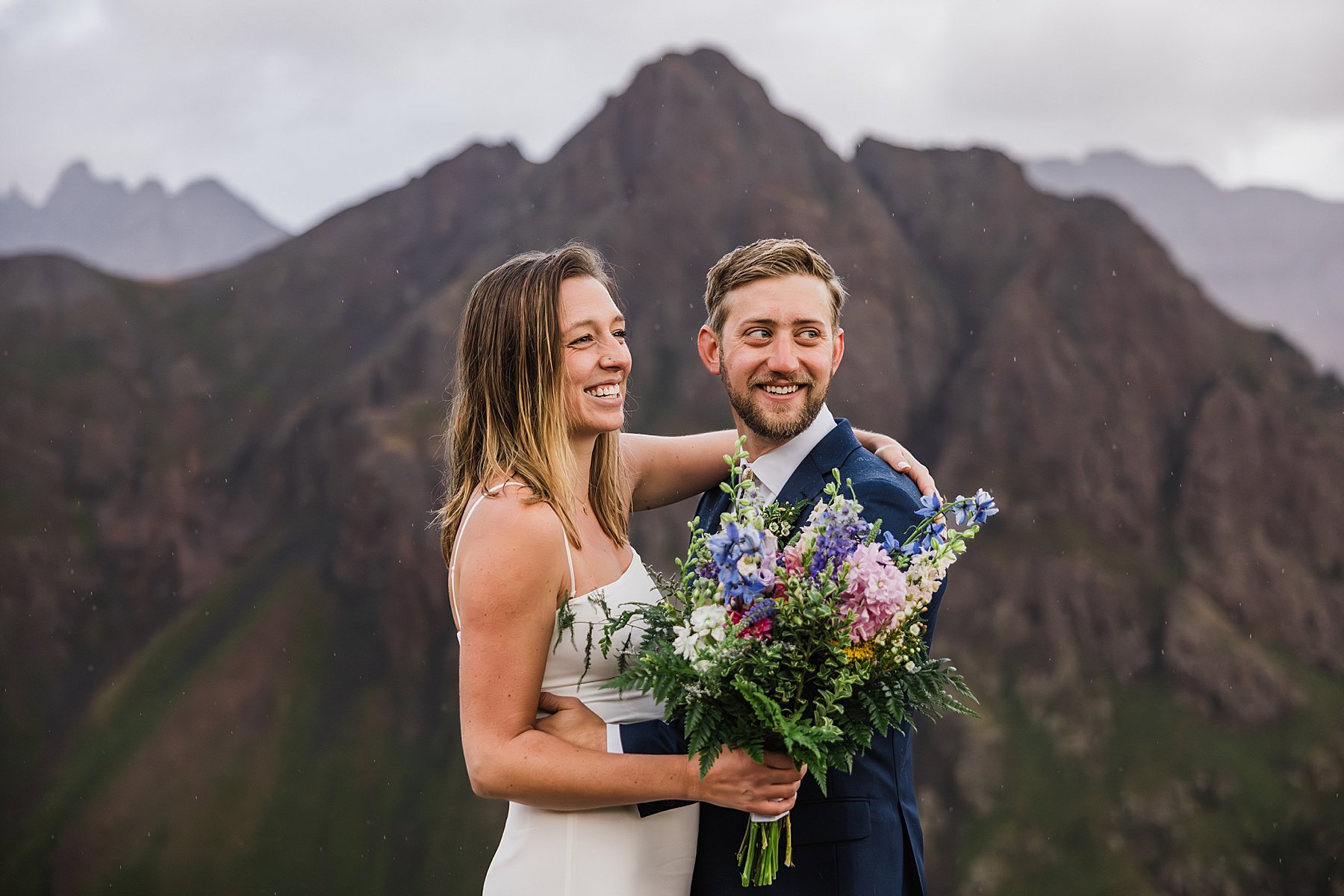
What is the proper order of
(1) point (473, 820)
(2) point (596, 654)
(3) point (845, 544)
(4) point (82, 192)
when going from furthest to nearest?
(4) point (82, 192)
(1) point (473, 820)
(2) point (596, 654)
(3) point (845, 544)

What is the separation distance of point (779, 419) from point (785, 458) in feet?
0.42

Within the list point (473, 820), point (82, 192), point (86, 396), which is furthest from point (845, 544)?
point (82, 192)

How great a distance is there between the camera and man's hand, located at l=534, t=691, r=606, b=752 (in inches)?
118

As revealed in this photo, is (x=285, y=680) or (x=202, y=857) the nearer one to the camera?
(x=202, y=857)

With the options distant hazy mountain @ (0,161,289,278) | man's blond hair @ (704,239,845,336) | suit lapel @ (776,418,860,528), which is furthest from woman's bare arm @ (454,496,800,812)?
distant hazy mountain @ (0,161,289,278)

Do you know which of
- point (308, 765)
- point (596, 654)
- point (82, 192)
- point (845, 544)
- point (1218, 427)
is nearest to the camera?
point (845, 544)

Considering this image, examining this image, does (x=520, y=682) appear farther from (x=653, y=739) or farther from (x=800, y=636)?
(x=800, y=636)

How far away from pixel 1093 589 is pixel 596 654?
33721mm

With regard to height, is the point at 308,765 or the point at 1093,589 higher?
the point at 1093,589

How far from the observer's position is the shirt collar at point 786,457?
358 centimetres

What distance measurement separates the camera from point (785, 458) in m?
3.61

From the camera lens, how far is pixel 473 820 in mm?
31031

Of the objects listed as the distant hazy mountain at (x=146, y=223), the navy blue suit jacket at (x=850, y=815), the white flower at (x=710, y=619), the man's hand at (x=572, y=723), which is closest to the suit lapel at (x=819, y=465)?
the navy blue suit jacket at (x=850, y=815)

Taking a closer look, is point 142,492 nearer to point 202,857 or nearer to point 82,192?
point 202,857
